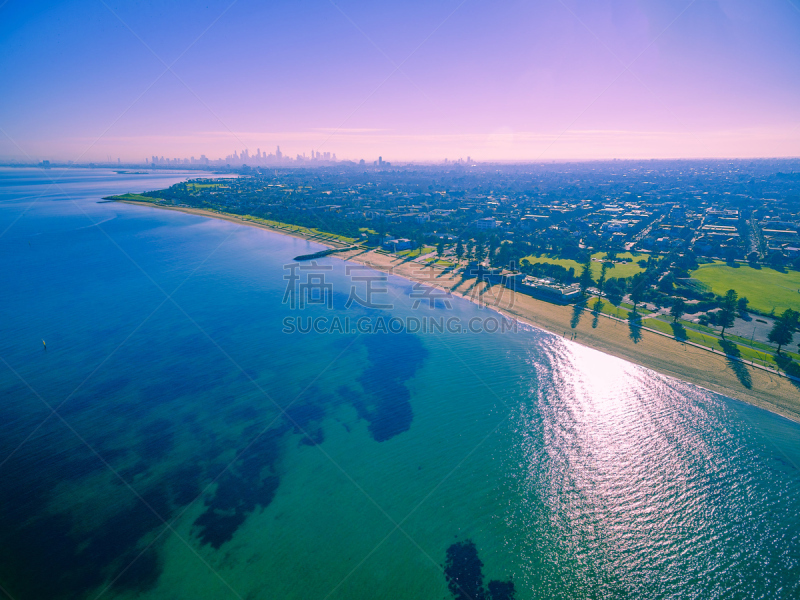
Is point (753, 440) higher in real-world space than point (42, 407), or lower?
lower

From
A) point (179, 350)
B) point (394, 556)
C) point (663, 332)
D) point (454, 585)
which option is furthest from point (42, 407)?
point (663, 332)

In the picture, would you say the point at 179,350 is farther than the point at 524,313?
No

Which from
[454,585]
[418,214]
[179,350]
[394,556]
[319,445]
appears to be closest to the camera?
[454,585]

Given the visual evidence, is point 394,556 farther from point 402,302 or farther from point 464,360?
point 402,302

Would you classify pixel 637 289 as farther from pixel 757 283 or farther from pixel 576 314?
pixel 757 283

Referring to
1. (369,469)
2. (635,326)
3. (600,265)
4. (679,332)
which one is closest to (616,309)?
(635,326)

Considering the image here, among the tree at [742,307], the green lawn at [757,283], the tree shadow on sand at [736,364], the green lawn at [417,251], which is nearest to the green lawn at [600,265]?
the green lawn at [757,283]
